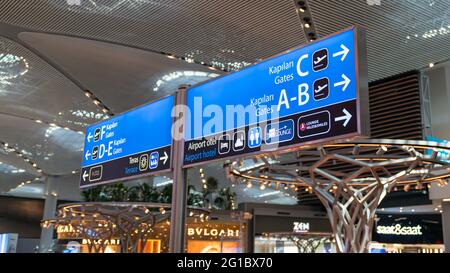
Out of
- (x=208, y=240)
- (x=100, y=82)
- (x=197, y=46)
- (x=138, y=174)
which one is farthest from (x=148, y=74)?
(x=208, y=240)

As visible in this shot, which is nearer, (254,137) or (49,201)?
(254,137)

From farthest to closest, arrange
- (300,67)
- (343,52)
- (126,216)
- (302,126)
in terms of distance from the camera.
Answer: (126,216), (300,67), (302,126), (343,52)

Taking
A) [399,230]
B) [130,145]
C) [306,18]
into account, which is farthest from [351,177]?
[399,230]

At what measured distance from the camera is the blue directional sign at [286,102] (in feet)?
9.21

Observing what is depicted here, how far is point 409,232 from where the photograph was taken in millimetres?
27500

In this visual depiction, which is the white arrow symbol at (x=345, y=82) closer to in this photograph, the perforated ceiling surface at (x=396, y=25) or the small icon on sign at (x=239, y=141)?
the small icon on sign at (x=239, y=141)

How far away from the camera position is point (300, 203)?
88.6ft

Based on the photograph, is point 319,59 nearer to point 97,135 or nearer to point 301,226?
point 97,135

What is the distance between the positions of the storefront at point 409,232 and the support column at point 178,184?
2537 cm

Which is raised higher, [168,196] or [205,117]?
[168,196]

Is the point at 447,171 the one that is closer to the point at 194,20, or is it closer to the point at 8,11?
the point at 194,20

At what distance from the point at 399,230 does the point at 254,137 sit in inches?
1052
